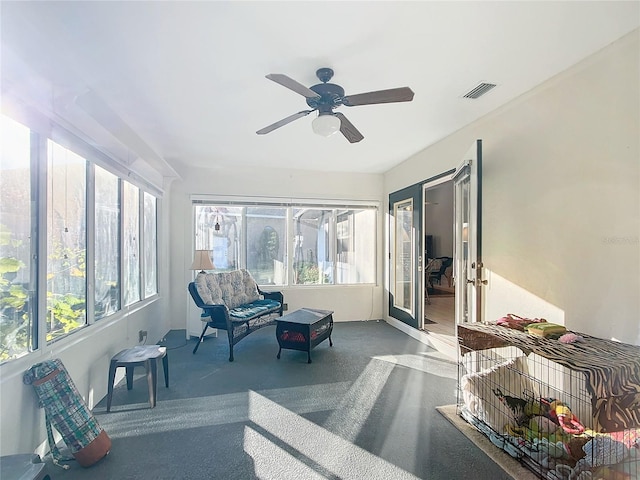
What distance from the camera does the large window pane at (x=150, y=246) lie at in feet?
14.0

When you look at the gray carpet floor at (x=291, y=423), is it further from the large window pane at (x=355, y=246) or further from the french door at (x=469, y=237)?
the large window pane at (x=355, y=246)

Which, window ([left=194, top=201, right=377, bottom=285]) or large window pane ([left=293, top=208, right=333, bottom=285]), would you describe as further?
large window pane ([left=293, top=208, right=333, bottom=285])

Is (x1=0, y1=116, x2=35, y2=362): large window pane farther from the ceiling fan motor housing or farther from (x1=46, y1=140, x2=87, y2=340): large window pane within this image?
the ceiling fan motor housing

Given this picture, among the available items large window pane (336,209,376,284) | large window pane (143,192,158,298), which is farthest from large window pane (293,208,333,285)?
large window pane (143,192,158,298)

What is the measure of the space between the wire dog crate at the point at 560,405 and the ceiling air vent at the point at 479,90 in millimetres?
1851

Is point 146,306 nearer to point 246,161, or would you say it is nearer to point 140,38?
point 246,161

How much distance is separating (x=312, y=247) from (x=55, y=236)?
3815 mm

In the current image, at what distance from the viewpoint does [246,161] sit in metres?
4.91

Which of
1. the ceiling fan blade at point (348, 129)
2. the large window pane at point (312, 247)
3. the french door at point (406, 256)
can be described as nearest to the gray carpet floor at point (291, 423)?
the french door at point (406, 256)

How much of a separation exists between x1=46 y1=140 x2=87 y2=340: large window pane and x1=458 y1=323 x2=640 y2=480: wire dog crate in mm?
2990

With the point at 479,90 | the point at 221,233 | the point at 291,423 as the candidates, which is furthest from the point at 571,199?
the point at 221,233

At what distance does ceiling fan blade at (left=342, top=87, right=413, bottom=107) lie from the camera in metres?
2.13

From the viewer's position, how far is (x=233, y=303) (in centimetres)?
448

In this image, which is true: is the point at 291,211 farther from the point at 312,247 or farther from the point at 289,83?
the point at 289,83
